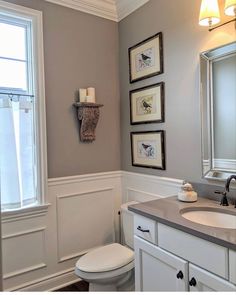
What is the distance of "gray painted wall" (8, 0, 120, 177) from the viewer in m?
2.10

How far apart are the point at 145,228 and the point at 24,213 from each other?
105 centimetres

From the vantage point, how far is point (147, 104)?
2150 mm

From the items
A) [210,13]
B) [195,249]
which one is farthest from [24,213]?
[210,13]

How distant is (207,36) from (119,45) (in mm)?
1089

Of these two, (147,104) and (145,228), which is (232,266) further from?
(147,104)

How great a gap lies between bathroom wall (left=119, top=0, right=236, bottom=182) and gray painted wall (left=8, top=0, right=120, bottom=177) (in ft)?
1.38

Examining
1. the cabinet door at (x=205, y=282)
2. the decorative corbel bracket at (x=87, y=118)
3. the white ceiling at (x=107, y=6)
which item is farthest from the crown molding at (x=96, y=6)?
the cabinet door at (x=205, y=282)

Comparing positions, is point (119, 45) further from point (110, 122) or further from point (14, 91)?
point (14, 91)

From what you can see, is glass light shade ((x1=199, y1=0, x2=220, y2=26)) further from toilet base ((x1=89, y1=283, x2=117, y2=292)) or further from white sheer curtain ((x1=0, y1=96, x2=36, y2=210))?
toilet base ((x1=89, y1=283, x2=117, y2=292))

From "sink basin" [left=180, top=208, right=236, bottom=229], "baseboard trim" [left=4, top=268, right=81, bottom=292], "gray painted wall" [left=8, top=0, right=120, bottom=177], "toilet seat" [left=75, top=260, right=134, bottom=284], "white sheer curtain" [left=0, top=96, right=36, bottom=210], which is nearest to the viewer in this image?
"sink basin" [left=180, top=208, right=236, bottom=229]

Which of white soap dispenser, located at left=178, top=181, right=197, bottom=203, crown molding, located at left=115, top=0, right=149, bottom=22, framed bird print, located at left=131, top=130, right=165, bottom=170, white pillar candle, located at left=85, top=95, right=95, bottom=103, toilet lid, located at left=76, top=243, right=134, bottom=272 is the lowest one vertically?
toilet lid, located at left=76, top=243, right=134, bottom=272

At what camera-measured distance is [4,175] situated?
1866 mm

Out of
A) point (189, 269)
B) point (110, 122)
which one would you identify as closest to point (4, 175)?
point (110, 122)

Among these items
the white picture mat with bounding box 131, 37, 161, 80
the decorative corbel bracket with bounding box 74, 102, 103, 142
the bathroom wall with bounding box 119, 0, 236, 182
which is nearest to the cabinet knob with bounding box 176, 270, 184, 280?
the bathroom wall with bounding box 119, 0, 236, 182
